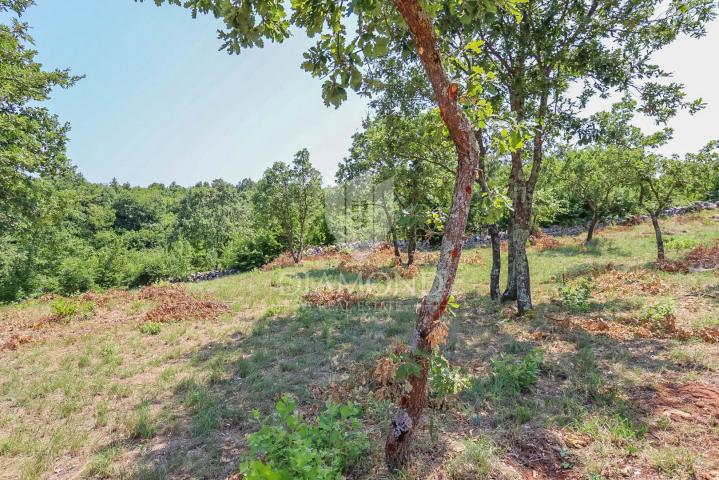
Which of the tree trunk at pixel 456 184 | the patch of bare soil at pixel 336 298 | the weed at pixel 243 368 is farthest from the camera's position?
the patch of bare soil at pixel 336 298

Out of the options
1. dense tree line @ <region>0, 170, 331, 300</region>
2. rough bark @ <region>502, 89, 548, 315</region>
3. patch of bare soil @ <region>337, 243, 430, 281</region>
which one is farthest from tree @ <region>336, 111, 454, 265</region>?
dense tree line @ <region>0, 170, 331, 300</region>

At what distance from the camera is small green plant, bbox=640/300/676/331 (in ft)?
23.8

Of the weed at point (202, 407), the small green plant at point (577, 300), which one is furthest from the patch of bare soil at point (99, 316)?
the small green plant at point (577, 300)

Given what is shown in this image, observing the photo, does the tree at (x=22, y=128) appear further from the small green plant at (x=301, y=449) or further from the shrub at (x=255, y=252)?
the shrub at (x=255, y=252)

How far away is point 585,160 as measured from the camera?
2222 cm

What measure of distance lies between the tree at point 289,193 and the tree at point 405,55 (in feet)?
69.1

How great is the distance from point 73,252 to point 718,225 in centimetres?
4716

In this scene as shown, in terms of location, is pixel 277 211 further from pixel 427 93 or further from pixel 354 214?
pixel 427 93

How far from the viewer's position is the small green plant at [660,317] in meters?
7.27

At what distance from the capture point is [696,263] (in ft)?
42.1

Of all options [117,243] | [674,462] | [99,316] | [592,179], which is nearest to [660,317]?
[674,462]

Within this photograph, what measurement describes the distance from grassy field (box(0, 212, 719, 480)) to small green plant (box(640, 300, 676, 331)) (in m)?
0.04

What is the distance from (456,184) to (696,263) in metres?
15.2

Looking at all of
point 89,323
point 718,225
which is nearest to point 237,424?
point 89,323
